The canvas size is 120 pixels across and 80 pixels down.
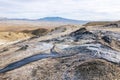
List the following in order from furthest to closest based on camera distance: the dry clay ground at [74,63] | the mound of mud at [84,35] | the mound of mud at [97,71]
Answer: the mound of mud at [84,35]
the dry clay ground at [74,63]
the mound of mud at [97,71]

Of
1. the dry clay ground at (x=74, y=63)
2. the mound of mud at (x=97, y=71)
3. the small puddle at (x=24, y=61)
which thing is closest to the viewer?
the mound of mud at (x=97, y=71)

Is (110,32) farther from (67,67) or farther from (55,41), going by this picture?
(67,67)

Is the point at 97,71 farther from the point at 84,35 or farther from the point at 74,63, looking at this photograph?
the point at 84,35

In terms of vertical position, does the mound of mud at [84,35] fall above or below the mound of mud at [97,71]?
above

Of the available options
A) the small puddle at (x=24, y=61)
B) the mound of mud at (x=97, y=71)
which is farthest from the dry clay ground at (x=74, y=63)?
the small puddle at (x=24, y=61)

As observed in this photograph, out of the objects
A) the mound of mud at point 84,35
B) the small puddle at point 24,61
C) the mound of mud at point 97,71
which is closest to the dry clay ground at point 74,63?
the mound of mud at point 97,71

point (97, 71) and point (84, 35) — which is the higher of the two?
point (84, 35)

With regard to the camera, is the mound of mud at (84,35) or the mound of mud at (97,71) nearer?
the mound of mud at (97,71)

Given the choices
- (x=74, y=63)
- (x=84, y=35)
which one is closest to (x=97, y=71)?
(x=74, y=63)

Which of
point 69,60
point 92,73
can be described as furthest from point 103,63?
point 69,60

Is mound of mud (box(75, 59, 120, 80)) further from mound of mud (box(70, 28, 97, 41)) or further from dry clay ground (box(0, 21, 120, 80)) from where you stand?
mound of mud (box(70, 28, 97, 41))

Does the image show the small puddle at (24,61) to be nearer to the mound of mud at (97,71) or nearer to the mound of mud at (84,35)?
the mound of mud at (97,71)
